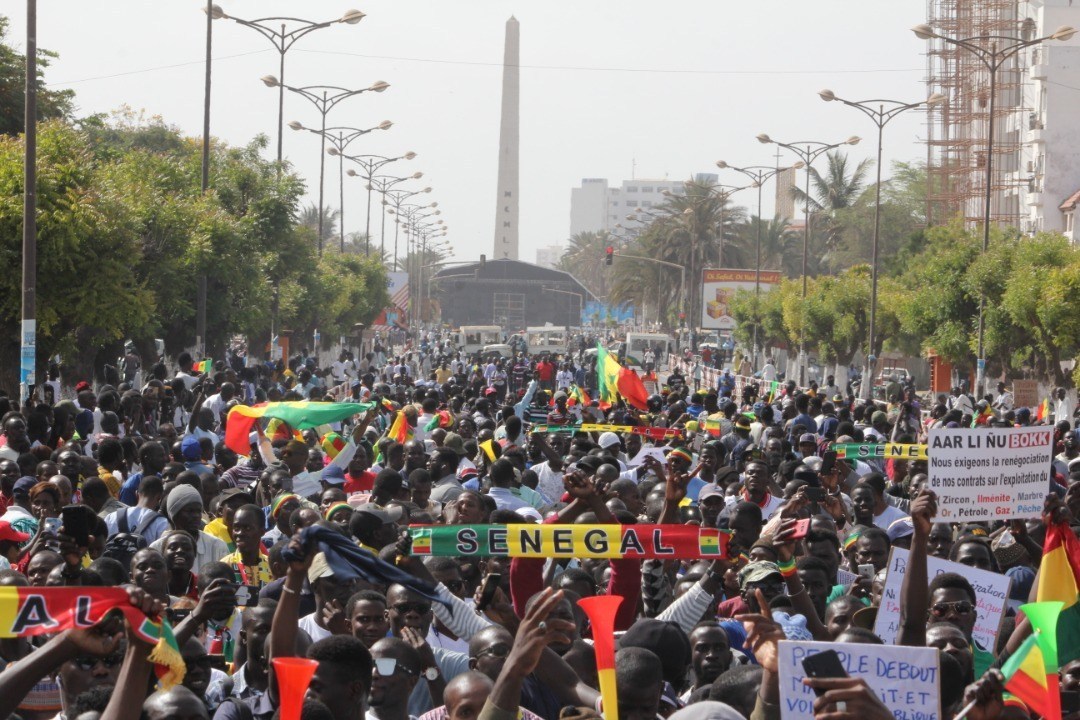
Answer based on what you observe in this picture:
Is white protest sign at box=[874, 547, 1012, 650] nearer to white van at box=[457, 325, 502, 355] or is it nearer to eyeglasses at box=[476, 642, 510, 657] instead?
eyeglasses at box=[476, 642, 510, 657]

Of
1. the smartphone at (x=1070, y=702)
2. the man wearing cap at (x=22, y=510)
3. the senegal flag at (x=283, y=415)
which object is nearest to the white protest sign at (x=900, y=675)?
the smartphone at (x=1070, y=702)

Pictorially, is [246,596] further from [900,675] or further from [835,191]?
[835,191]

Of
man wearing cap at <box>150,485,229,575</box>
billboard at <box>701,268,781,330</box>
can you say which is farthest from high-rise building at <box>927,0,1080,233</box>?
man wearing cap at <box>150,485,229,575</box>

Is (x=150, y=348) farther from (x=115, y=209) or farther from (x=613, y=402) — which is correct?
(x=613, y=402)

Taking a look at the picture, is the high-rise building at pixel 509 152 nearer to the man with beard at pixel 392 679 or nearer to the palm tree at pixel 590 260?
the palm tree at pixel 590 260

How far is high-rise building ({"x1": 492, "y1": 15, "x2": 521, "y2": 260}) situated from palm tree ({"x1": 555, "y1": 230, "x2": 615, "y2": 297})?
23.6 feet

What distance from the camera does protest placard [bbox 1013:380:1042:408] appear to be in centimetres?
3222

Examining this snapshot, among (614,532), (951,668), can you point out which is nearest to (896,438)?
(614,532)

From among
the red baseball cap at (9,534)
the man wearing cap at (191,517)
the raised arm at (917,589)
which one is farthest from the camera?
the man wearing cap at (191,517)

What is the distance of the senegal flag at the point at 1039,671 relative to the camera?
4.38m

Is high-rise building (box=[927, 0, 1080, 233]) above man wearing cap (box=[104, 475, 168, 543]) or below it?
above

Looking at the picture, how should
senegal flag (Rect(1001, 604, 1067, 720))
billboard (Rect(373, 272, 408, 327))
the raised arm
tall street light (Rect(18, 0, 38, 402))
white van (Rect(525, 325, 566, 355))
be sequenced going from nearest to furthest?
senegal flag (Rect(1001, 604, 1067, 720))
the raised arm
tall street light (Rect(18, 0, 38, 402))
white van (Rect(525, 325, 566, 355))
billboard (Rect(373, 272, 408, 327))

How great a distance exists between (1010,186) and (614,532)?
58.7 metres

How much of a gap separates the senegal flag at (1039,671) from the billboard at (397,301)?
7127 centimetres
